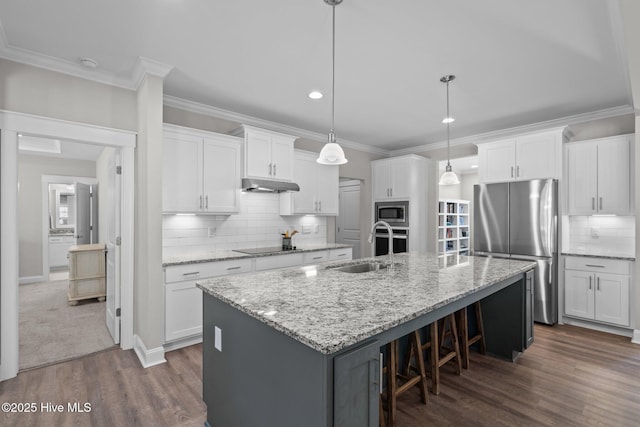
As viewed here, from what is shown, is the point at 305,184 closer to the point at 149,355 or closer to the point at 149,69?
the point at 149,69

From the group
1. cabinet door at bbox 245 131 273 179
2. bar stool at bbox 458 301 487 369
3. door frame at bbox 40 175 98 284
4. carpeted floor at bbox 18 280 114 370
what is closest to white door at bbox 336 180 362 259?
cabinet door at bbox 245 131 273 179

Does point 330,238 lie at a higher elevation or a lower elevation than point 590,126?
lower

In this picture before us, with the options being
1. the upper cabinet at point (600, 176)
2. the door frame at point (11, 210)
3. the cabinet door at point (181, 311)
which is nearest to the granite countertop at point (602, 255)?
the upper cabinet at point (600, 176)

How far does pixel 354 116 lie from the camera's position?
4.25 meters

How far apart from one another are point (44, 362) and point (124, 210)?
1.51m

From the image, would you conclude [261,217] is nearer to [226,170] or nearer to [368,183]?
[226,170]

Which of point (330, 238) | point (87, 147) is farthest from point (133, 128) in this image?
point (87, 147)

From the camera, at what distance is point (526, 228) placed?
13.4 ft

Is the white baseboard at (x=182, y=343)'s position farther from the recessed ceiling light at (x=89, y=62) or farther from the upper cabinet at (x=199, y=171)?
the recessed ceiling light at (x=89, y=62)

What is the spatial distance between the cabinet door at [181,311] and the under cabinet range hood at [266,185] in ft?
4.23

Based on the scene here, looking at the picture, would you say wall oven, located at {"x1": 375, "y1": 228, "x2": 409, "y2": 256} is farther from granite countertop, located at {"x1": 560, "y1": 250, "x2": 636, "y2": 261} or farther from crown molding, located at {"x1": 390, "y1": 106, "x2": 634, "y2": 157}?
granite countertop, located at {"x1": 560, "y1": 250, "x2": 636, "y2": 261}

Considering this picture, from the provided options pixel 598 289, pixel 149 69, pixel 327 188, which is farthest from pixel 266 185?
pixel 598 289

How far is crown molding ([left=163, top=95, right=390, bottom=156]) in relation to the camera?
3650 millimetres

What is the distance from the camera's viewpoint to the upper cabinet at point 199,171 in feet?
10.8
